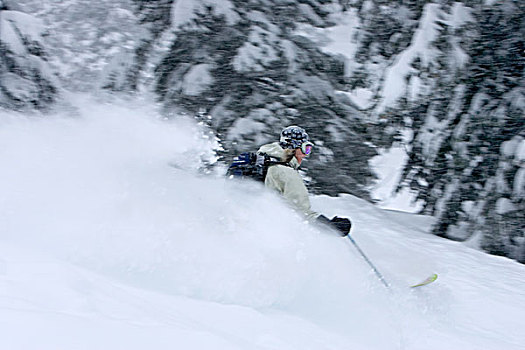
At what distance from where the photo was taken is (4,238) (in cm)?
402

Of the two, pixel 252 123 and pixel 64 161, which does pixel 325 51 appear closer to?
pixel 252 123

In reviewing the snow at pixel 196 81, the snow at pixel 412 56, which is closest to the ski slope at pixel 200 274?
the snow at pixel 412 56

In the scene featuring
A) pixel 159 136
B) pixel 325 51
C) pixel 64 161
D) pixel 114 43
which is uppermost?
pixel 325 51

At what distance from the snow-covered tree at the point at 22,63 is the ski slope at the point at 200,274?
194 cm

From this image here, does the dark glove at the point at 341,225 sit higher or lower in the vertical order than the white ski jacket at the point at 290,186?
lower

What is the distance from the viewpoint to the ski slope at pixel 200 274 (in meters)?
2.81

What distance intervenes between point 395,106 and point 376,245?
6.79 ft

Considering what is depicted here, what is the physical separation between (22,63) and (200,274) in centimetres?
588

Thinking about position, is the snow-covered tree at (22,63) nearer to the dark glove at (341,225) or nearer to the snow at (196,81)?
the snow at (196,81)

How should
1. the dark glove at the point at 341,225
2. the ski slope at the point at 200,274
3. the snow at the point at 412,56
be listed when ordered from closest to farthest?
the ski slope at the point at 200,274 → the dark glove at the point at 341,225 → the snow at the point at 412,56

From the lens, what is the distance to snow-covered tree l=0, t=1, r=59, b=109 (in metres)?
8.15

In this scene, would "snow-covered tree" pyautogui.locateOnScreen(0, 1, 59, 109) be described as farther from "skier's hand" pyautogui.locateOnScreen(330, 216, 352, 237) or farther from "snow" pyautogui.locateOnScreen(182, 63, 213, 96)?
"skier's hand" pyautogui.locateOnScreen(330, 216, 352, 237)

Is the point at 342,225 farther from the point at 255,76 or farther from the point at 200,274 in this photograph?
the point at 255,76

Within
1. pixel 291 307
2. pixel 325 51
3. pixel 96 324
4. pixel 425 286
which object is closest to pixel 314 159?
pixel 325 51
